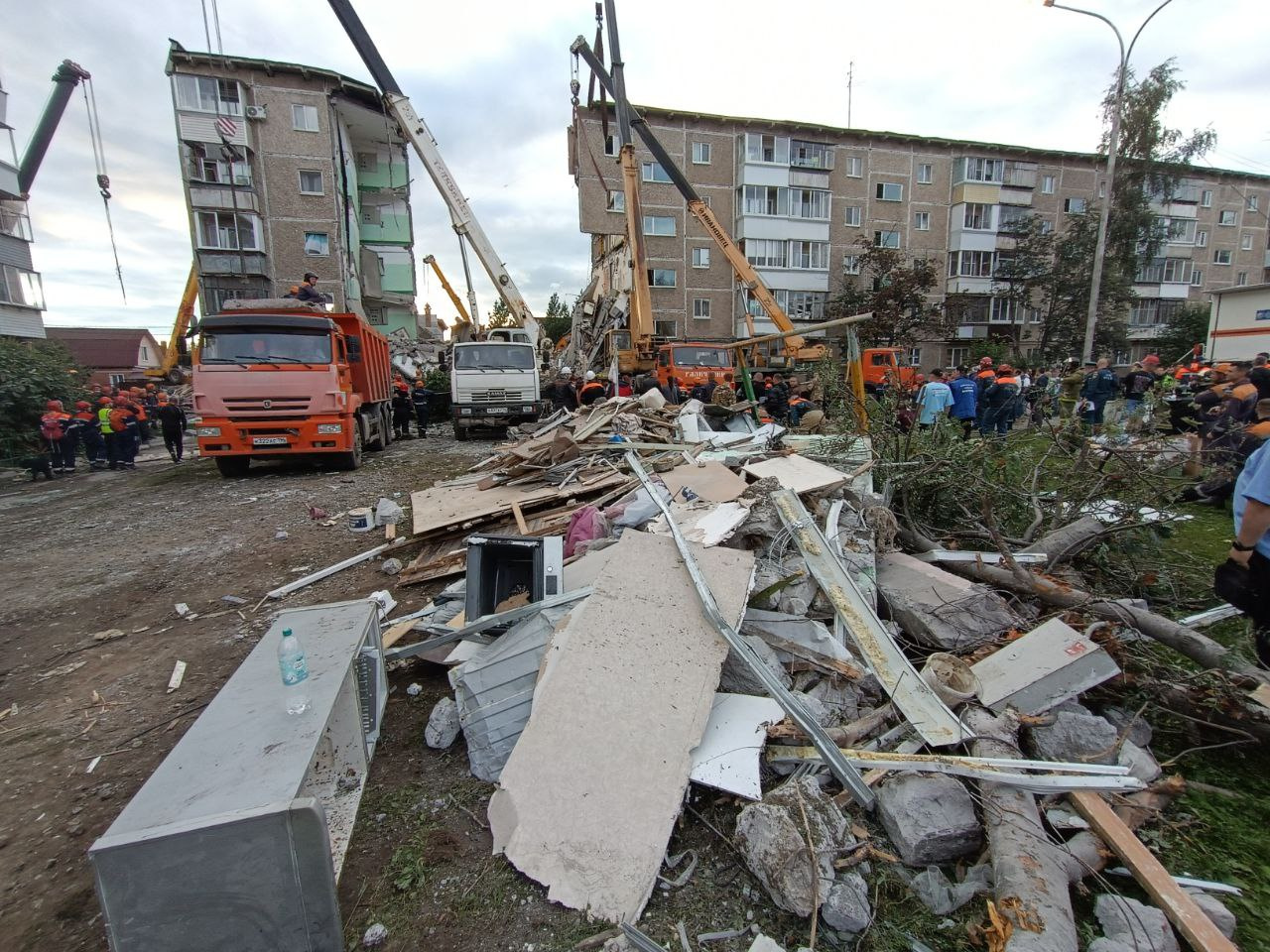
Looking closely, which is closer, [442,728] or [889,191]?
[442,728]

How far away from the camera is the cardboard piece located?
4.52m

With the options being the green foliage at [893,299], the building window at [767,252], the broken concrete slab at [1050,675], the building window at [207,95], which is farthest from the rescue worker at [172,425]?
the building window at [767,252]

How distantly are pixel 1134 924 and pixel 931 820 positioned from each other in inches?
22.6

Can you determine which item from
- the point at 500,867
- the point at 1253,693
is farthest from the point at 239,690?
the point at 1253,693

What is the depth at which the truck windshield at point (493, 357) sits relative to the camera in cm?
1351

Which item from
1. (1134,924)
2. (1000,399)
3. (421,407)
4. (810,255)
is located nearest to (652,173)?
(810,255)

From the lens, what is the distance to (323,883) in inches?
63.1

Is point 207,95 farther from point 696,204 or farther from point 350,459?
point 350,459

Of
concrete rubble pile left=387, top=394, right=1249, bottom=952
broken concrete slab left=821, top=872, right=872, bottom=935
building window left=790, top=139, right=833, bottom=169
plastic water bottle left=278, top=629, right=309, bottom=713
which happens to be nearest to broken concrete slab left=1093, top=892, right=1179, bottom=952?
concrete rubble pile left=387, top=394, right=1249, bottom=952

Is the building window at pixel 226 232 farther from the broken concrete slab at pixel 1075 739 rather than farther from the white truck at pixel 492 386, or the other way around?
the broken concrete slab at pixel 1075 739

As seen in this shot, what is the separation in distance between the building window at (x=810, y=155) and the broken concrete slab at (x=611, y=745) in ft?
112

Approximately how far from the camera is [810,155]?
30.9m

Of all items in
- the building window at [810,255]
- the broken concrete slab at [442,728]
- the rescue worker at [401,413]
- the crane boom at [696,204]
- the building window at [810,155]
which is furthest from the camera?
the building window at [810,255]

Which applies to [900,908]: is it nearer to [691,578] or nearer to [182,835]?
[691,578]
